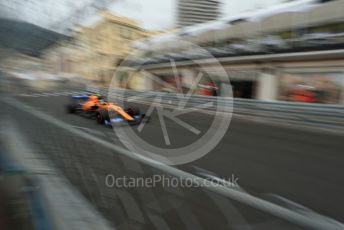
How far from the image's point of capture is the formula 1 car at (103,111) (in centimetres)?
627

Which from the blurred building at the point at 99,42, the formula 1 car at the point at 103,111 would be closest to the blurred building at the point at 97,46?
the blurred building at the point at 99,42

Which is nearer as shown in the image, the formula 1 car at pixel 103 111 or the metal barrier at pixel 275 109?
the formula 1 car at pixel 103 111

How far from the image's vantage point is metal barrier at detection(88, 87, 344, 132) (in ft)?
22.9

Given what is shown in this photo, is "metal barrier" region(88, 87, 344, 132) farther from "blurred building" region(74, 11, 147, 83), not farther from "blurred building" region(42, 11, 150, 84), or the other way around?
"blurred building" region(74, 11, 147, 83)

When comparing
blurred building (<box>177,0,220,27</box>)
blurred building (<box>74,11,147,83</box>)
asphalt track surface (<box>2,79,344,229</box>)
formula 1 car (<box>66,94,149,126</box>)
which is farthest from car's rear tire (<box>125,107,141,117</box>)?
blurred building (<box>74,11,147,83</box>)

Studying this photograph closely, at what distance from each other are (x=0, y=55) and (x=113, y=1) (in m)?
1.07

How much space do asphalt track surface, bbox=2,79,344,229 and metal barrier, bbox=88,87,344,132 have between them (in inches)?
39.2

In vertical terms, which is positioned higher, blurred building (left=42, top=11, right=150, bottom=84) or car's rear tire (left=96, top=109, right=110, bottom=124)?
blurred building (left=42, top=11, right=150, bottom=84)

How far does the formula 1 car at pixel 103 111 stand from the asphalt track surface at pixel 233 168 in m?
0.24

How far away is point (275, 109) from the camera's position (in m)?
8.71

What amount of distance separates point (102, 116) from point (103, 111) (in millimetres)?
106

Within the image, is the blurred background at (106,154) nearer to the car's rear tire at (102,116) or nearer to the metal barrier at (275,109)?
the metal barrier at (275,109)

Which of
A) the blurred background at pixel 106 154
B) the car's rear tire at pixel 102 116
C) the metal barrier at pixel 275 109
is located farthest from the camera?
the metal barrier at pixel 275 109

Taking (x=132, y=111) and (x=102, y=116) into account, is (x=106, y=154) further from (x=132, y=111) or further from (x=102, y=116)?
(x=132, y=111)
